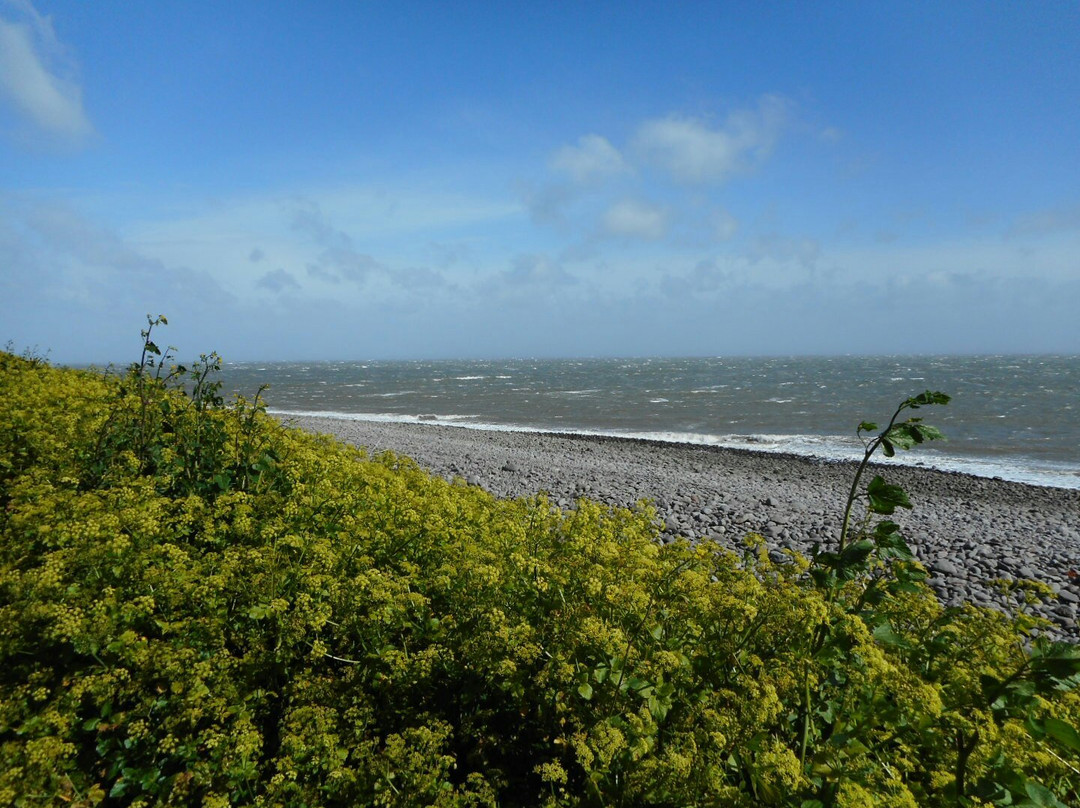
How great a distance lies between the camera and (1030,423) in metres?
28.8

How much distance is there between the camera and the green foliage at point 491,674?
198 centimetres

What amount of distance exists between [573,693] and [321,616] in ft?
3.96

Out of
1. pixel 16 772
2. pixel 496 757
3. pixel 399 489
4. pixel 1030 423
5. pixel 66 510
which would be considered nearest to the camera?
pixel 16 772

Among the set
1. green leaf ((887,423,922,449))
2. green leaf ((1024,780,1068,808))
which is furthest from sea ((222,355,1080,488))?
Result: green leaf ((1024,780,1068,808))

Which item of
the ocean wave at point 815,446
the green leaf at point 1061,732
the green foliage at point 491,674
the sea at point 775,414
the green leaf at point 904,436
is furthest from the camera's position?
the sea at point 775,414

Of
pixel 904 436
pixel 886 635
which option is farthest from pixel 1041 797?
pixel 904 436

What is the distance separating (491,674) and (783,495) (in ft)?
50.6

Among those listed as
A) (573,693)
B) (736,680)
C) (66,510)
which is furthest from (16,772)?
(736,680)

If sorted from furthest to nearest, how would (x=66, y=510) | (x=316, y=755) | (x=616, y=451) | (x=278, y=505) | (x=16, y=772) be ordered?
(x=616, y=451)
(x=278, y=505)
(x=66, y=510)
(x=316, y=755)
(x=16, y=772)

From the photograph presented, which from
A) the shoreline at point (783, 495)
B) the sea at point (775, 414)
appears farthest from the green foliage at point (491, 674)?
the sea at point (775, 414)

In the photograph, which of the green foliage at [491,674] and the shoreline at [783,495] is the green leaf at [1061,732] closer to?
the green foliage at [491,674]

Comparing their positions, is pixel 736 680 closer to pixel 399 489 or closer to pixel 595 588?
pixel 595 588

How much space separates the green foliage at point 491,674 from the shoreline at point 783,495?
3195 mm

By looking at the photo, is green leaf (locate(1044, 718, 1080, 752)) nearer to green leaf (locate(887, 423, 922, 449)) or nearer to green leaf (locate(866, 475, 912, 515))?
green leaf (locate(866, 475, 912, 515))
